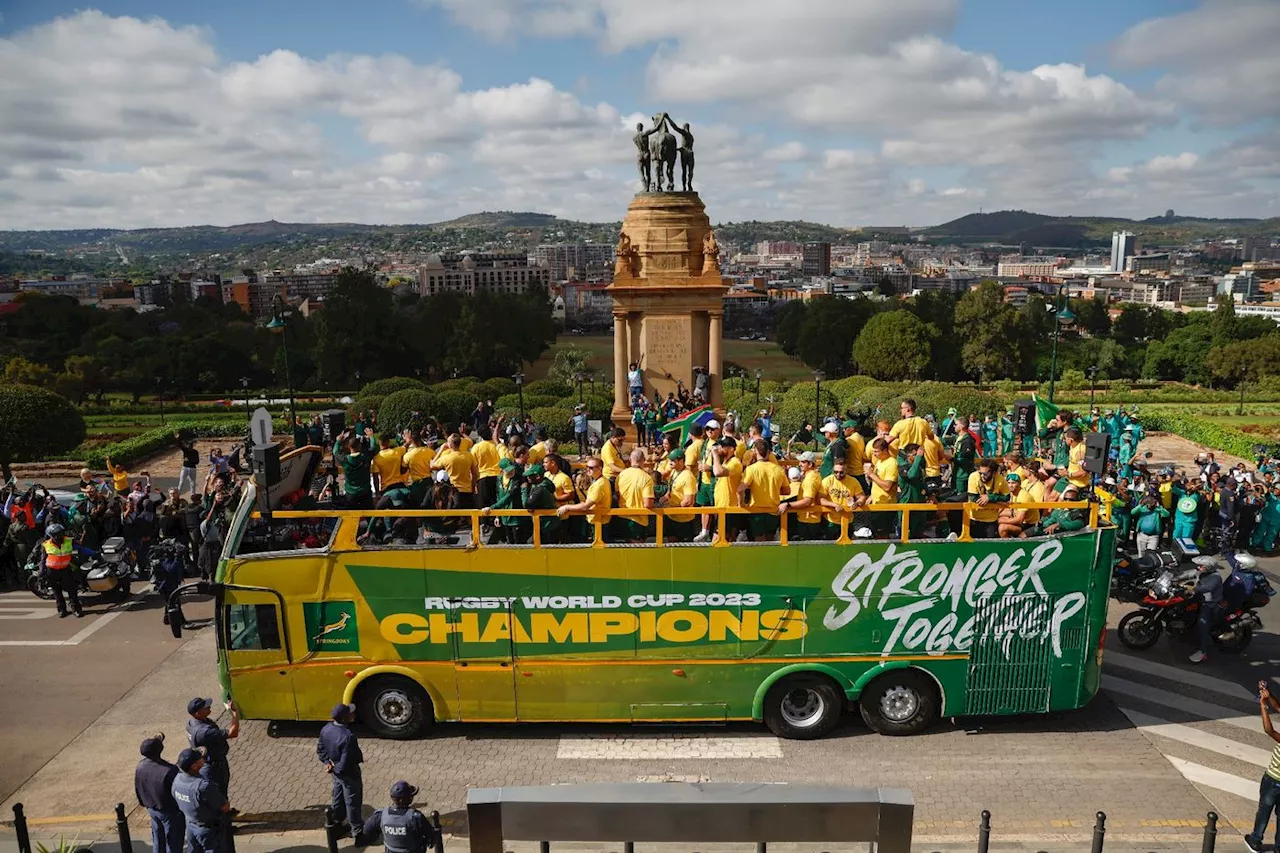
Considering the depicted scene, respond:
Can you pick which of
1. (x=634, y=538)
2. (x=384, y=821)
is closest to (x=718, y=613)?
(x=634, y=538)

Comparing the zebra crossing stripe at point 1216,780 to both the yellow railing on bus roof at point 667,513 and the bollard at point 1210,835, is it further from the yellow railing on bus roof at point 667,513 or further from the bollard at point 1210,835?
the yellow railing on bus roof at point 667,513

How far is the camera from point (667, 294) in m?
32.3

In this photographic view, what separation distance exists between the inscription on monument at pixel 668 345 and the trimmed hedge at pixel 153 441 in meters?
19.9

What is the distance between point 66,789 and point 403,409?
80.7 feet

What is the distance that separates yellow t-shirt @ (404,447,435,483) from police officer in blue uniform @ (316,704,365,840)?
17.0 ft

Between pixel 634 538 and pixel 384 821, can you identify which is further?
pixel 634 538

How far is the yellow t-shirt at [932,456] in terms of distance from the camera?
13875mm

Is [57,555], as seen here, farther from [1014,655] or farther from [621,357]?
[621,357]

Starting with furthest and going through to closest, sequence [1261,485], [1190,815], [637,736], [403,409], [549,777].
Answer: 1. [403,409]
2. [1261,485]
3. [637,736]
4. [549,777]
5. [1190,815]

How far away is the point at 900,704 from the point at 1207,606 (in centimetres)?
576

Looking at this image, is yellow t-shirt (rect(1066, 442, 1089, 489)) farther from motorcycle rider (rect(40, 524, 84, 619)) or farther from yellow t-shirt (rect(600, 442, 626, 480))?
motorcycle rider (rect(40, 524, 84, 619))

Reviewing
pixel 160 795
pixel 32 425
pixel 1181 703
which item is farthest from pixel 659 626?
pixel 32 425

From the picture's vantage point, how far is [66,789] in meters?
10.7

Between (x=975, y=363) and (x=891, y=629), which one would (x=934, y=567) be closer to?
(x=891, y=629)
